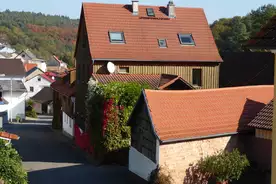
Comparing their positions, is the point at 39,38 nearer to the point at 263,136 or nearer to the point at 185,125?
the point at 185,125

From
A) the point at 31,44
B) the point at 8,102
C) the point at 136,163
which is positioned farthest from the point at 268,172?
the point at 31,44

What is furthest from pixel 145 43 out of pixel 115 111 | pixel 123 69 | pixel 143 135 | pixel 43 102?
pixel 43 102

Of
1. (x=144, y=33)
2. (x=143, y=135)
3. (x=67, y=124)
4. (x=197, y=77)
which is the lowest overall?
(x=67, y=124)

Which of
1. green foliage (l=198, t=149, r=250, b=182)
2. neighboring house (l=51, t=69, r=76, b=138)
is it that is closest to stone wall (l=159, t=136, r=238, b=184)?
green foliage (l=198, t=149, r=250, b=182)

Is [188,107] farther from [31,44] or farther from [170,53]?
[31,44]

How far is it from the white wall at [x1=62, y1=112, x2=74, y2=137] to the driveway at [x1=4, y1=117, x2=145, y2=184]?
163cm

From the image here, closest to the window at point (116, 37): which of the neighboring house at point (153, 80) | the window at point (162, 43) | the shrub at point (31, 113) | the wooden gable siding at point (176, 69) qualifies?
the wooden gable siding at point (176, 69)

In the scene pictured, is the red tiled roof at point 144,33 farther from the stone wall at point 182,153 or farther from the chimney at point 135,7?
the stone wall at point 182,153

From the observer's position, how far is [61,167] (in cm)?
2298

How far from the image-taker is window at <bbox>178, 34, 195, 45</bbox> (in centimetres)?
2988

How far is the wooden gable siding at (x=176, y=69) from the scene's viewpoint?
2825 centimetres

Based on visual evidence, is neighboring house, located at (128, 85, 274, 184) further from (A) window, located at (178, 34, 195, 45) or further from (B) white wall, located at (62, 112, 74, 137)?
(B) white wall, located at (62, 112, 74, 137)

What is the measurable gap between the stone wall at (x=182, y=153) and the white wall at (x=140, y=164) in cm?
63

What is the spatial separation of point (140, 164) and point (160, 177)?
8.92 feet
